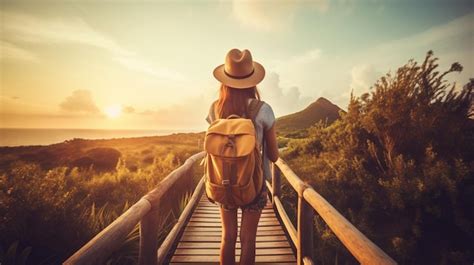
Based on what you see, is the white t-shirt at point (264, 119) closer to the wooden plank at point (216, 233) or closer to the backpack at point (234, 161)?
the backpack at point (234, 161)

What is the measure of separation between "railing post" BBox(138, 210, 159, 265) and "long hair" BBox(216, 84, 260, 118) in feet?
3.69

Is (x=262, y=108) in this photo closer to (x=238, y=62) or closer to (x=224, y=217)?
(x=238, y=62)

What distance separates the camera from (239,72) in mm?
2033

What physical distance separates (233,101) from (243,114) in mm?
134

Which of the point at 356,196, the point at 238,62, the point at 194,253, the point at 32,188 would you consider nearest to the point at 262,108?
the point at 238,62

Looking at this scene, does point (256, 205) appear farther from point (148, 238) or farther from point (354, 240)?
point (148, 238)

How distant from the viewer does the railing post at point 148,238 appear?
2297 mm

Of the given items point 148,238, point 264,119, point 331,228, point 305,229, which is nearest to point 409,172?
point 305,229

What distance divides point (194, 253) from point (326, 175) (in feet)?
12.6

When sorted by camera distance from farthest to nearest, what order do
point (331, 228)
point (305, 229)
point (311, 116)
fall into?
point (311, 116) → point (305, 229) → point (331, 228)

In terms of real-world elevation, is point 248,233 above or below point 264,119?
below

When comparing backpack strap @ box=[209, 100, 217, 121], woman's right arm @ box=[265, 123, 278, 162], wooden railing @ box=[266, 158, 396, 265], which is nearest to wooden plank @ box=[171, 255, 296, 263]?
wooden railing @ box=[266, 158, 396, 265]

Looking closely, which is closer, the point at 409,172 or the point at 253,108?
A: the point at 253,108

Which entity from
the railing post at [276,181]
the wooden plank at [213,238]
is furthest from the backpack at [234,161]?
the railing post at [276,181]
